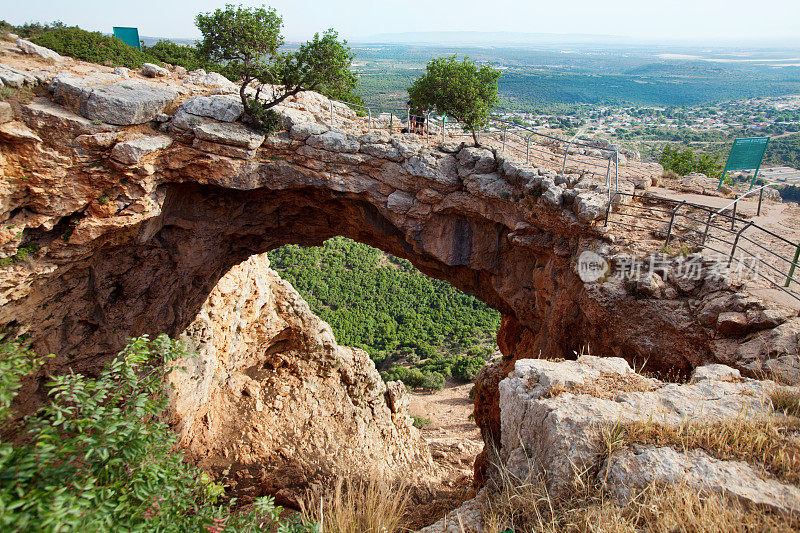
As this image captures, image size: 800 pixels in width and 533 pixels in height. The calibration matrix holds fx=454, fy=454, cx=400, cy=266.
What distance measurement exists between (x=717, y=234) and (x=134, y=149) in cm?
1795

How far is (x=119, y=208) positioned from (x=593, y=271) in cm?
1493

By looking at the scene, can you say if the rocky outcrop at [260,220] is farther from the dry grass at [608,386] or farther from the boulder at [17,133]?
the dry grass at [608,386]

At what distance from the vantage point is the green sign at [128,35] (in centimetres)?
2222

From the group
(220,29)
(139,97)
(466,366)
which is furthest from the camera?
(466,366)

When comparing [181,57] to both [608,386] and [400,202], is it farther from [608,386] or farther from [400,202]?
[608,386]

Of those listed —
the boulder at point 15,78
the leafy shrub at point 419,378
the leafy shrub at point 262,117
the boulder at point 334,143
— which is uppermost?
the boulder at point 15,78

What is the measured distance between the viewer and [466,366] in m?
41.7

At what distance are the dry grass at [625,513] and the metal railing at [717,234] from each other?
7.08m

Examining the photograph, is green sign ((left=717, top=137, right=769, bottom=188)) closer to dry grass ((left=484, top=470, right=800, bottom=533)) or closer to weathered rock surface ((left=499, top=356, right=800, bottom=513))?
weathered rock surface ((left=499, top=356, right=800, bottom=513))

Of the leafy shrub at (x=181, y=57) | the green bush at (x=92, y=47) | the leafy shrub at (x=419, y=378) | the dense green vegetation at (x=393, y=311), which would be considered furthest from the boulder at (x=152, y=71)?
the leafy shrub at (x=419, y=378)

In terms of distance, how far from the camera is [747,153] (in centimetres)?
1463

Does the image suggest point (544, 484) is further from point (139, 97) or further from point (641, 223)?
point (139, 97)

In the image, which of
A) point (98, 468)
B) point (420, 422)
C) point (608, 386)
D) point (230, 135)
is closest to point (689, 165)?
point (420, 422)

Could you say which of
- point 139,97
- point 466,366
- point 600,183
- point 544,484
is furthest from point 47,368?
point 466,366
